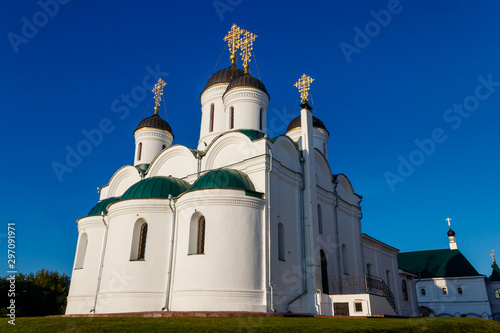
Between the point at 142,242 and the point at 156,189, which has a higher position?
the point at 156,189

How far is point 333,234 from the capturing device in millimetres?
17469

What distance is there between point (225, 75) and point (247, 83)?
2548mm

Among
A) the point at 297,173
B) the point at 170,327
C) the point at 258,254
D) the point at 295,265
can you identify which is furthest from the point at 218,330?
the point at 297,173

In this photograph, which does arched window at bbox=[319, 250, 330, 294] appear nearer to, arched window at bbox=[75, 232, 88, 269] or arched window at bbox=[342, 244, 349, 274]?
arched window at bbox=[342, 244, 349, 274]

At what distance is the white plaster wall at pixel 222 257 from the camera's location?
12.3 metres

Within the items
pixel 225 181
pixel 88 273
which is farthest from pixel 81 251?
pixel 225 181

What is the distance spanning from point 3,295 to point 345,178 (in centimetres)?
1872

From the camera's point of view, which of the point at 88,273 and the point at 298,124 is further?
the point at 298,124

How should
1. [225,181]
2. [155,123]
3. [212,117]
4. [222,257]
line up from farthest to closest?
[155,123], [212,117], [225,181], [222,257]

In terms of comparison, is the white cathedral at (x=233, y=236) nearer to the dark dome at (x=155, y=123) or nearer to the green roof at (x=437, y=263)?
the dark dome at (x=155, y=123)

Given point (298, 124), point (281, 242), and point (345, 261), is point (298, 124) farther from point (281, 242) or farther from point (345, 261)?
point (281, 242)

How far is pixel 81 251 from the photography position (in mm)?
17359

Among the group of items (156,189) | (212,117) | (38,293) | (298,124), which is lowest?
(38,293)

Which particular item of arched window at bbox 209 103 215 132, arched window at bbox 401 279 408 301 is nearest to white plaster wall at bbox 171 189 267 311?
arched window at bbox 209 103 215 132
